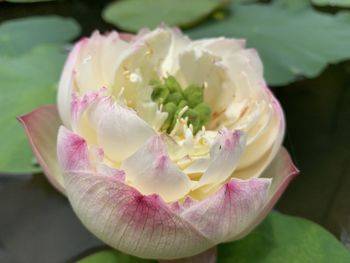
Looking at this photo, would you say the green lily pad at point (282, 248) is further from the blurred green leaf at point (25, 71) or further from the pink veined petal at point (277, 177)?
the blurred green leaf at point (25, 71)

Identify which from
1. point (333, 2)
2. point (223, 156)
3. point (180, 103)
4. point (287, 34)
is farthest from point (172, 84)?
point (333, 2)

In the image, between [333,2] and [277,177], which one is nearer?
[277,177]

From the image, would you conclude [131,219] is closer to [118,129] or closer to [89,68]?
[118,129]

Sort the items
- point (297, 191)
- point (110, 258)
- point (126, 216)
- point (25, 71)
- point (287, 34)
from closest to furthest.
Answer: point (126, 216) < point (110, 258) < point (297, 191) < point (25, 71) < point (287, 34)

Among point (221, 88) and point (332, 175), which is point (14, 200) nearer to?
point (221, 88)

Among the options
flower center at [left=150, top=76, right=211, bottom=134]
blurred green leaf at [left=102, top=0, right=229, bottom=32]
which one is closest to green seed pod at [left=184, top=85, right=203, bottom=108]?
flower center at [left=150, top=76, right=211, bottom=134]

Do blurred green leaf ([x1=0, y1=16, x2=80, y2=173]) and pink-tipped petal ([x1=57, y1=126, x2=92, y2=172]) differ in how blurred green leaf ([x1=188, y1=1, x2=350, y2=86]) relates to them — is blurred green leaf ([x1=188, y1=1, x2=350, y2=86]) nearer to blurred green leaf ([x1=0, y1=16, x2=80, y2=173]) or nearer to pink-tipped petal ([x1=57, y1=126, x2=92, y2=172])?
blurred green leaf ([x1=0, y1=16, x2=80, y2=173])

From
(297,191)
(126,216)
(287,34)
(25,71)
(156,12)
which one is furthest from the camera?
(156,12)
